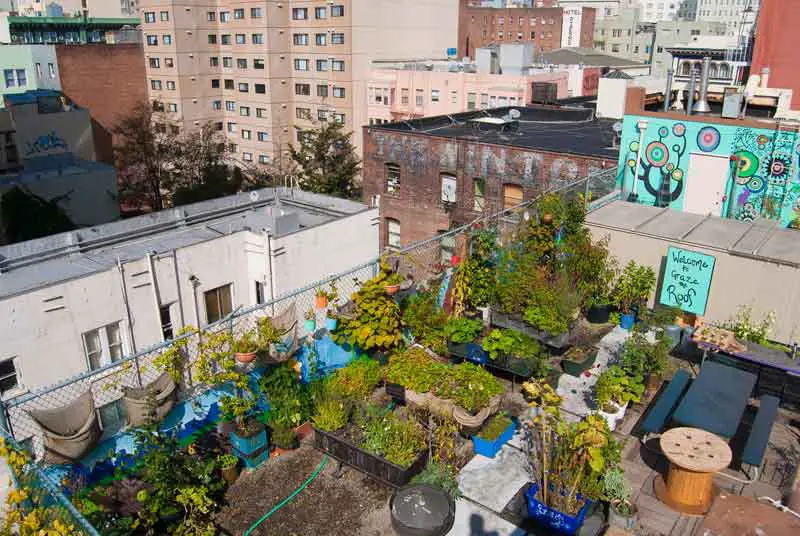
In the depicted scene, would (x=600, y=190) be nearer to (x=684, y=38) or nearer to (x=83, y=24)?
(x=83, y=24)

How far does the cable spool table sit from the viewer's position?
8.65 meters

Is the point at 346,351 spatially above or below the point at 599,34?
below

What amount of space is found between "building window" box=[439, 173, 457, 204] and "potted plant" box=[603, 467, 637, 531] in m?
21.8

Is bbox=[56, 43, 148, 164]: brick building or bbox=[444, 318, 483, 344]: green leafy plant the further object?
bbox=[56, 43, 148, 164]: brick building

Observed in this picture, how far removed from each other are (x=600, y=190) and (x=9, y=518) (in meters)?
17.0

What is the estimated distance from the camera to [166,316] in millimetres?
15625

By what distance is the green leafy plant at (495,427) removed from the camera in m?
10.0

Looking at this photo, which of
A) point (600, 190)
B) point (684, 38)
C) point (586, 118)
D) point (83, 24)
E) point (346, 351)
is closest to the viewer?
point (346, 351)

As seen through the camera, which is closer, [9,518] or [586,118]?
[9,518]

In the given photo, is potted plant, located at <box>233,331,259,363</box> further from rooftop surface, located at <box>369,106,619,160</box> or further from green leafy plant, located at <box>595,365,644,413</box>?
rooftop surface, located at <box>369,106,619,160</box>

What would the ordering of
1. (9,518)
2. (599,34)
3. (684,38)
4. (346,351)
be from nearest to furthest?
(9,518) < (346,351) < (684,38) < (599,34)

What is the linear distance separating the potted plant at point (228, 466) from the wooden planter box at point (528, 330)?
581 cm

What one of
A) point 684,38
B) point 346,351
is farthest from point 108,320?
point 684,38

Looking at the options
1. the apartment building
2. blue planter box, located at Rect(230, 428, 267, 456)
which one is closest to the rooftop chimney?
blue planter box, located at Rect(230, 428, 267, 456)
